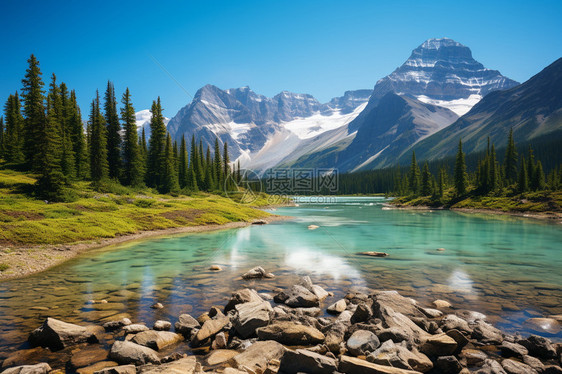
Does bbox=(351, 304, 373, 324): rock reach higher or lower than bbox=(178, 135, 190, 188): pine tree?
lower

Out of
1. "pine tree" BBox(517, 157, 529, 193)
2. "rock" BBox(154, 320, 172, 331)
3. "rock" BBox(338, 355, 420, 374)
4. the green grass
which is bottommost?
"rock" BBox(154, 320, 172, 331)

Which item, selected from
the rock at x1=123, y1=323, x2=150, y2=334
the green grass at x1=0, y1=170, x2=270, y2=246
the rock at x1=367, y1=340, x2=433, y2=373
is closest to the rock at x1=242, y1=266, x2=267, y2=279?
the rock at x1=123, y1=323, x2=150, y2=334

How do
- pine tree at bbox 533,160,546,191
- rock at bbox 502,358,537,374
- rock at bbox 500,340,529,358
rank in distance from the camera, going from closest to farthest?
1. rock at bbox 502,358,537,374
2. rock at bbox 500,340,529,358
3. pine tree at bbox 533,160,546,191

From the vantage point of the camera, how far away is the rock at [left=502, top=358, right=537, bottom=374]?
7941mm

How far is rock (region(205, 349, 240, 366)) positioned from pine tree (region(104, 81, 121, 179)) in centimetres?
6846

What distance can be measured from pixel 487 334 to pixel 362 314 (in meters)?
4.09

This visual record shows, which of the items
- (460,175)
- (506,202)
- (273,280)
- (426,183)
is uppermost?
(460,175)

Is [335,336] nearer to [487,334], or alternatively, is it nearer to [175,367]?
[175,367]

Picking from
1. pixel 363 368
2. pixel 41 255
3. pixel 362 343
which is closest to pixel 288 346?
pixel 362 343

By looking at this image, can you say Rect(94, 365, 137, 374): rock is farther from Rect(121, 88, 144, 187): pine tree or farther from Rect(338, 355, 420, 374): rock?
Rect(121, 88, 144, 187): pine tree

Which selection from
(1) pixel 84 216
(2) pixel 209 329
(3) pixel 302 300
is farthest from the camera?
(1) pixel 84 216

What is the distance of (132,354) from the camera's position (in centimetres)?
860

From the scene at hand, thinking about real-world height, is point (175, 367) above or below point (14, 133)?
below

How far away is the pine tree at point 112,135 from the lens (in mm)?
69000
